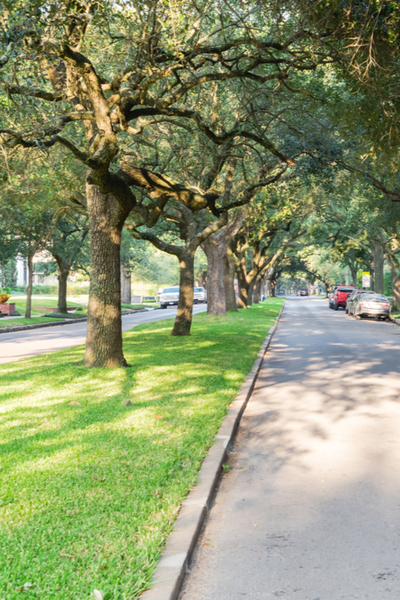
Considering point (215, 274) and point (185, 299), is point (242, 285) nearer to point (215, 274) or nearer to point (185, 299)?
point (215, 274)

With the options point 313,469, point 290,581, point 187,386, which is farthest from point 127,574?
point 187,386

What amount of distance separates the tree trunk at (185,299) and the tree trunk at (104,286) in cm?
679

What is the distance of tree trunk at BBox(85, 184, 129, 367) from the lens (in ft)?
35.9

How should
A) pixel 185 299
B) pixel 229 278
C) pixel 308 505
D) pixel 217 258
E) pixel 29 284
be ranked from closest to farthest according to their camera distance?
pixel 308 505
pixel 185 299
pixel 217 258
pixel 29 284
pixel 229 278

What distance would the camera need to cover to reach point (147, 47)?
1060 cm

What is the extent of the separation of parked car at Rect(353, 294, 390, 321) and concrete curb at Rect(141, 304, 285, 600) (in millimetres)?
26410

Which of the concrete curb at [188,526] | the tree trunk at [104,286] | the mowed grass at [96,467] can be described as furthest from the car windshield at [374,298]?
the concrete curb at [188,526]

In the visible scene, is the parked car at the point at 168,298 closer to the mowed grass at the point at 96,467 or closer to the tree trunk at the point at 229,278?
the tree trunk at the point at 229,278

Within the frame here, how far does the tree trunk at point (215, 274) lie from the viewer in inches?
1050

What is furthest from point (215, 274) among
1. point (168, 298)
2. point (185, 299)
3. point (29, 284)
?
point (168, 298)

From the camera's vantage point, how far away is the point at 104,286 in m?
10.9

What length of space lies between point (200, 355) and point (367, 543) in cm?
937

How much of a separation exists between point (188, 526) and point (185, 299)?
565 inches

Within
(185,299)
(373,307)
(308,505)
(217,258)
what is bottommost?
(308,505)
